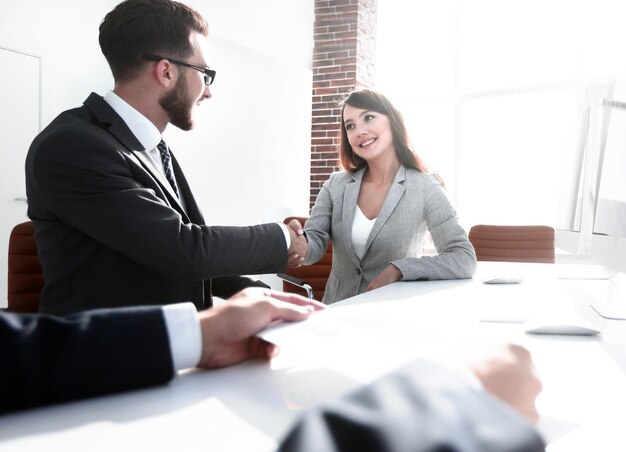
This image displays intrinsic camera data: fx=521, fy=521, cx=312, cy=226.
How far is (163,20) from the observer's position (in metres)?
1.83

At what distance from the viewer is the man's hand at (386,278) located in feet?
6.11

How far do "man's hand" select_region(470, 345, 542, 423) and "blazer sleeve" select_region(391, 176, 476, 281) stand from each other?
1412 mm

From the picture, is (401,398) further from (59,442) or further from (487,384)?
(59,442)

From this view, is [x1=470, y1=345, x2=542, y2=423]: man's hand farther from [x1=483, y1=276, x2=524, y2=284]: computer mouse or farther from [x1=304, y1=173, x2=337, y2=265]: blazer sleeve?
[x1=304, y1=173, x2=337, y2=265]: blazer sleeve

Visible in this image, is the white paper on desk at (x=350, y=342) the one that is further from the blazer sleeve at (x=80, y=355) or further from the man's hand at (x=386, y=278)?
the man's hand at (x=386, y=278)

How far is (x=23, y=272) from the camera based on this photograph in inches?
85.6

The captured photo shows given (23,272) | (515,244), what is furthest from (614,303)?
(23,272)

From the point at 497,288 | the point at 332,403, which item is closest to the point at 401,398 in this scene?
the point at 332,403

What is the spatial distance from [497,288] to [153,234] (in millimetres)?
1151

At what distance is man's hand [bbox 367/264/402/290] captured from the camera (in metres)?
1.86

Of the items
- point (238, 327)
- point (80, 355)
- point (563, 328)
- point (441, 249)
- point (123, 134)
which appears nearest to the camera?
point (80, 355)

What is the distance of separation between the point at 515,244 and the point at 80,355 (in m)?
3.07

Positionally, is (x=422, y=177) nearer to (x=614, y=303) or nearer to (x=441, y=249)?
(x=441, y=249)

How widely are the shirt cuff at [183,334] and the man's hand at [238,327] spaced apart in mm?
22
